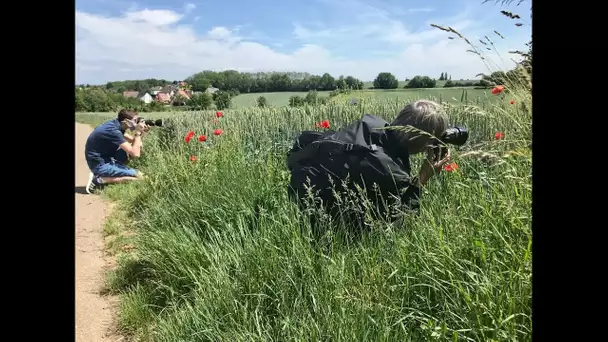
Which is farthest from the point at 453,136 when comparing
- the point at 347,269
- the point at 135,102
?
the point at 135,102

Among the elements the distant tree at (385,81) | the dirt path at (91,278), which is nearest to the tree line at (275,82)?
the distant tree at (385,81)

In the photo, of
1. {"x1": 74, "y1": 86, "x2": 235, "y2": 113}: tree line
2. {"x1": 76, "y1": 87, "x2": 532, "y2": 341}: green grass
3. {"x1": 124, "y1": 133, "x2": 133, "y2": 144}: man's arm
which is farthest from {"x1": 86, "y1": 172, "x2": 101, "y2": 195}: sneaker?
{"x1": 76, "y1": 87, "x2": 532, "y2": 341}: green grass

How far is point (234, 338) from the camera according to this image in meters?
2.01

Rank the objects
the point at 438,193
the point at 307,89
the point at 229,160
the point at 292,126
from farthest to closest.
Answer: the point at 307,89 → the point at 292,126 → the point at 229,160 → the point at 438,193

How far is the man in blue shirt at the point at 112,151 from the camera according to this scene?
6.88 meters

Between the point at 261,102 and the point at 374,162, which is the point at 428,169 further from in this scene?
the point at 261,102

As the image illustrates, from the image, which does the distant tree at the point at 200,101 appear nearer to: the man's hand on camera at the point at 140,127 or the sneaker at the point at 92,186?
the man's hand on camera at the point at 140,127

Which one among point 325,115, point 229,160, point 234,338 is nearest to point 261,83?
point 325,115

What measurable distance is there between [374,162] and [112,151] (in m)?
5.82

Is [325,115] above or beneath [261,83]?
beneath
